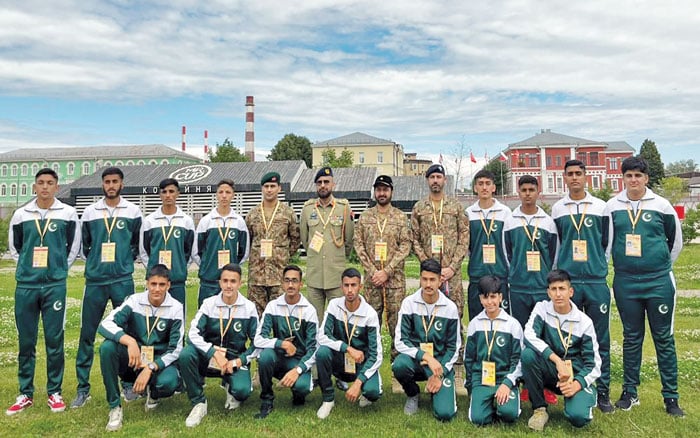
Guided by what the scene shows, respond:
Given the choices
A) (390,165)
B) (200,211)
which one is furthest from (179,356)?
(390,165)

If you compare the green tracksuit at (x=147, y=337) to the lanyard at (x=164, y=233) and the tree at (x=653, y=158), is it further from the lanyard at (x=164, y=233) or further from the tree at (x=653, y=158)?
the tree at (x=653, y=158)

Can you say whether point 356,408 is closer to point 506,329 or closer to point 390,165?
point 506,329

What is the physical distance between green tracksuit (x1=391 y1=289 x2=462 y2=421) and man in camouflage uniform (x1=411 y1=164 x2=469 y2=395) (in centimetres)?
61

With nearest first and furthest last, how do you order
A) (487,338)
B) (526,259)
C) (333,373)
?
(487,338) < (333,373) < (526,259)

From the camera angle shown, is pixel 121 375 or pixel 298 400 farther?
pixel 298 400

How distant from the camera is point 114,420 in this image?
4766mm

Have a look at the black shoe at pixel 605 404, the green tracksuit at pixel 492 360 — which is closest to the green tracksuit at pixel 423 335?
the green tracksuit at pixel 492 360

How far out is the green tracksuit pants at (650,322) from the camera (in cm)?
506

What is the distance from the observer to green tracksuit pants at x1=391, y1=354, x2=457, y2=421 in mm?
4863

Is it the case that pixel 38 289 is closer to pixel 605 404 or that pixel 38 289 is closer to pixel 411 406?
pixel 411 406

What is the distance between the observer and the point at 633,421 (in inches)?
188

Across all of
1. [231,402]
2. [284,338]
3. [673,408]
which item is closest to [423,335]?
[284,338]

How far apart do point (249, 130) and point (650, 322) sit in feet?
165

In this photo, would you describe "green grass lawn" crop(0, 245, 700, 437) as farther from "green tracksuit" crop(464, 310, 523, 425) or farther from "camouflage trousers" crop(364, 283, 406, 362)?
"camouflage trousers" crop(364, 283, 406, 362)
